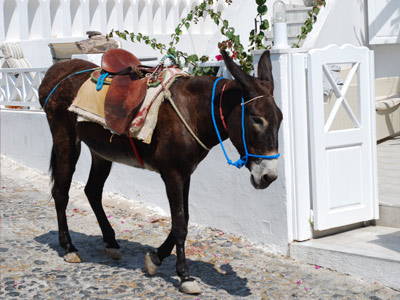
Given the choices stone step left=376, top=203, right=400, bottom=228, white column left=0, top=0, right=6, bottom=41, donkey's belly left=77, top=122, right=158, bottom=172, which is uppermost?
white column left=0, top=0, right=6, bottom=41

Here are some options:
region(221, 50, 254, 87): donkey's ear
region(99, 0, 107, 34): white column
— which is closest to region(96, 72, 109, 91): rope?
region(221, 50, 254, 87): donkey's ear

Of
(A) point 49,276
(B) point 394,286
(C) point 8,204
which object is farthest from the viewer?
(C) point 8,204

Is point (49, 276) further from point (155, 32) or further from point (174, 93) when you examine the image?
point (155, 32)

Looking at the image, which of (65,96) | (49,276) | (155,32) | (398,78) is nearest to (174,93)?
(65,96)

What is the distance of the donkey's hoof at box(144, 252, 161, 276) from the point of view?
19.2 feet

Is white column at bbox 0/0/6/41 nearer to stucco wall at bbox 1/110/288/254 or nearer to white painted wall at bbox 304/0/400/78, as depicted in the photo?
stucco wall at bbox 1/110/288/254

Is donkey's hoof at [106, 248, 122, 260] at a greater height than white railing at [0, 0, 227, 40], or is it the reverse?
white railing at [0, 0, 227, 40]

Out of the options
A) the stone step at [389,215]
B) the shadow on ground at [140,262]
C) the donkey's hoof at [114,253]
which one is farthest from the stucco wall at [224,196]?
the donkey's hoof at [114,253]

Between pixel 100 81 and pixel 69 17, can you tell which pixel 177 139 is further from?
pixel 69 17

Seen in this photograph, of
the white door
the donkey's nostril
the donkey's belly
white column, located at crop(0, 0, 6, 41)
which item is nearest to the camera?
the donkey's nostril

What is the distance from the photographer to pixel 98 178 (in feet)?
21.7

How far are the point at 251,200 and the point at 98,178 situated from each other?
1448 millimetres

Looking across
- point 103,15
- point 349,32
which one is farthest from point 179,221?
point 103,15

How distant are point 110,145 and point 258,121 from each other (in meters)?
1.58
